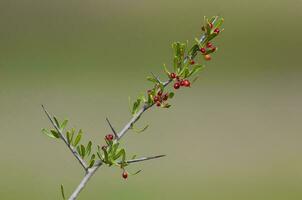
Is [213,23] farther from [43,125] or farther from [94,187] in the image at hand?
[43,125]

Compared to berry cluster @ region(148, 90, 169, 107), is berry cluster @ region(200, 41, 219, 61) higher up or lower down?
higher up

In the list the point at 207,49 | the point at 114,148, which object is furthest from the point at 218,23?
the point at 114,148

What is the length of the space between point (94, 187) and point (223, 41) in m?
2.96

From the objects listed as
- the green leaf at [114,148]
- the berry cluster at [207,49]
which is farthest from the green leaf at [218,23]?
the green leaf at [114,148]

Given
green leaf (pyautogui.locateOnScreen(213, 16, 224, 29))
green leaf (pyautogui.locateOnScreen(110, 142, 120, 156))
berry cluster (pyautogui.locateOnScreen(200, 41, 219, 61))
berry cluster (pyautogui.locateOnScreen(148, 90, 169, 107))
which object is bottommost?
green leaf (pyautogui.locateOnScreen(110, 142, 120, 156))

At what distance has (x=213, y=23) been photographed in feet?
1.93

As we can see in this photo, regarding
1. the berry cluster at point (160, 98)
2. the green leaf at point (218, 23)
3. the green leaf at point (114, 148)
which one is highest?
the green leaf at point (218, 23)

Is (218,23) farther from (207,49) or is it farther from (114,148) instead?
(114,148)

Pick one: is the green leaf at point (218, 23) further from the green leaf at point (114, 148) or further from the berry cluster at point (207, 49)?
the green leaf at point (114, 148)

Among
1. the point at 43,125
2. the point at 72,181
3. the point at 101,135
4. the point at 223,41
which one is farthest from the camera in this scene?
the point at 223,41

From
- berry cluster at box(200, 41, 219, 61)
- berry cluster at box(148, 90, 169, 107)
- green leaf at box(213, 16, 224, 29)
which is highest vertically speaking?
green leaf at box(213, 16, 224, 29)

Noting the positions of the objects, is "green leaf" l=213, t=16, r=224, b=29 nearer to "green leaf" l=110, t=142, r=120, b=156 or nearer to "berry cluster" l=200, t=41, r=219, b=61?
"berry cluster" l=200, t=41, r=219, b=61

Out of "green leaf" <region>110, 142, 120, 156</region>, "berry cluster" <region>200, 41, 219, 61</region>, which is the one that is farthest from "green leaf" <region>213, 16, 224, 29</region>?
"green leaf" <region>110, 142, 120, 156</region>

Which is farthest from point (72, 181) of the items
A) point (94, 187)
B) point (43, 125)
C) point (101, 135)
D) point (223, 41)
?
point (223, 41)
